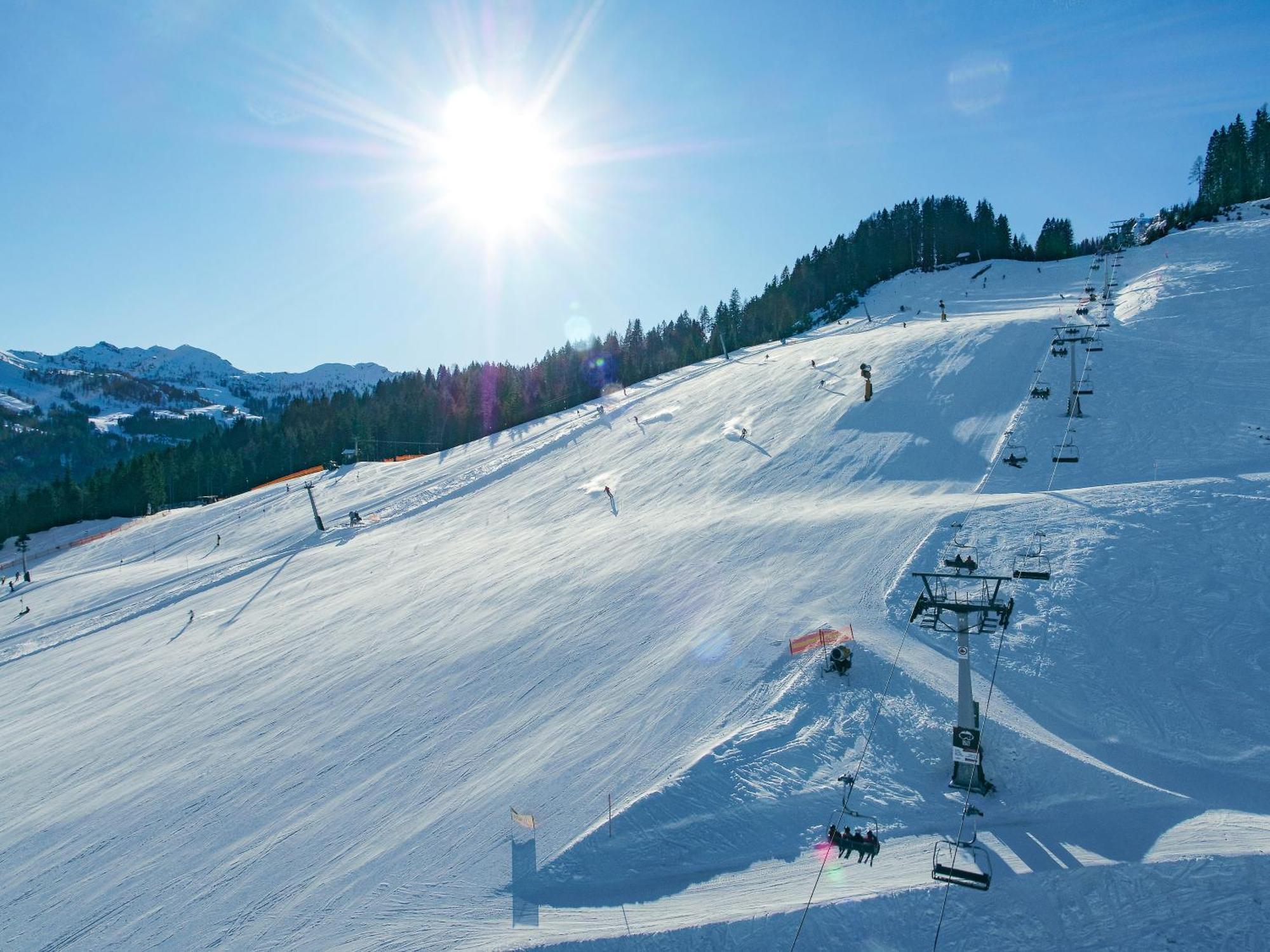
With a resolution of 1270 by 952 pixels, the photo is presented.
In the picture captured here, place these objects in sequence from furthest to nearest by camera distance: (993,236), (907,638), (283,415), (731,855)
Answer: (283,415), (993,236), (907,638), (731,855)

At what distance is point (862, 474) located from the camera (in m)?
31.8

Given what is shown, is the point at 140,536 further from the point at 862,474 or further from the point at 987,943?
the point at 987,943

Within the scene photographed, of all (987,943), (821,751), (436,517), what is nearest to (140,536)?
(436,517)

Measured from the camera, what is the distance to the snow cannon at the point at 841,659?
16.8 meters

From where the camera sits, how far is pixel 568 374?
108812 mm

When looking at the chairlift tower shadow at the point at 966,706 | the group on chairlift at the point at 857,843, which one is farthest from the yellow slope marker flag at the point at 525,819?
the chairlift tower shadow at the point at 966,706

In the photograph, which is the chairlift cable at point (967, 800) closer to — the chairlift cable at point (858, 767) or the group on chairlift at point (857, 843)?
the chairlift cable at point (858, 767)

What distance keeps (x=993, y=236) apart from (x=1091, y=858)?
114 metres

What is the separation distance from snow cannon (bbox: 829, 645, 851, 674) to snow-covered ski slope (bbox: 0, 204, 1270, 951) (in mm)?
309

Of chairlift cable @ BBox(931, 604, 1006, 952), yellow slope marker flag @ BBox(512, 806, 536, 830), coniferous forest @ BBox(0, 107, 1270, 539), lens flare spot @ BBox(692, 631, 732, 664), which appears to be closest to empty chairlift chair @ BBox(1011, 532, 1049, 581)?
chairlift cable @ BBox(931, 604, 1006, 952)

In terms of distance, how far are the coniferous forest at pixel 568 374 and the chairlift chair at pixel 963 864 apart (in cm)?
7160

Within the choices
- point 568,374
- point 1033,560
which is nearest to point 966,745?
point 1033,560

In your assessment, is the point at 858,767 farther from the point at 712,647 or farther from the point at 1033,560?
the point at 1033,560

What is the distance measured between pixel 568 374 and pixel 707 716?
315ft
